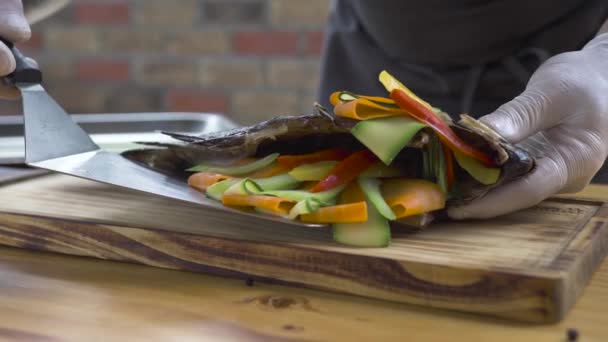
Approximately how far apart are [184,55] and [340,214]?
6.78 feet

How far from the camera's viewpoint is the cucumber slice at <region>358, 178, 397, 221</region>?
78 cm

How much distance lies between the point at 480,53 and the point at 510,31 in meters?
0.07

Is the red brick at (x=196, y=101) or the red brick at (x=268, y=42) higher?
the red brick at (x=268, y=42)

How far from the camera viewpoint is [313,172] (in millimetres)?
872

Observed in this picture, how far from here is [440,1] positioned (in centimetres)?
133

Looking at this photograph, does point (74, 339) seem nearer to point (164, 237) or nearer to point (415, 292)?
point (164, 237)

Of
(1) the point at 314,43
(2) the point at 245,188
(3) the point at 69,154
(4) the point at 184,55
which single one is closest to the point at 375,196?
(2) the point at 245,188

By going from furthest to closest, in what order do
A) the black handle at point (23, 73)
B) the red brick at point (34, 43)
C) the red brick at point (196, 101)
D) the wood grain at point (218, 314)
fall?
the red brick at point (34, 43), the red brick at point (196, 101), the black handle at point (23, 73), the wood grain at point (218, 314)

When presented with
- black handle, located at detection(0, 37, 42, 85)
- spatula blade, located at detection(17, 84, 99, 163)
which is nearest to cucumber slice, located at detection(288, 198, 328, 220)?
spatula blade, located at detection(17, 84, 99, 163)

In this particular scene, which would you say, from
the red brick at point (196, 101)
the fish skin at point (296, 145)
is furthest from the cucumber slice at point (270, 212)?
Answer: the red brick at point (196, 101)

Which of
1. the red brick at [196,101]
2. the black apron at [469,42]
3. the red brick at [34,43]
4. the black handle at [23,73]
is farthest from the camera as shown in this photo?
the red brick at [34,43]

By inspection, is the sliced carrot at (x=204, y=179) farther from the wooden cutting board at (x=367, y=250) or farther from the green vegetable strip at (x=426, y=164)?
Result: the green vegetable strip at (x=426, y=164)

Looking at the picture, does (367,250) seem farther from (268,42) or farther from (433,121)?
(268,42)

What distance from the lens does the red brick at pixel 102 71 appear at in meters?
2.81
